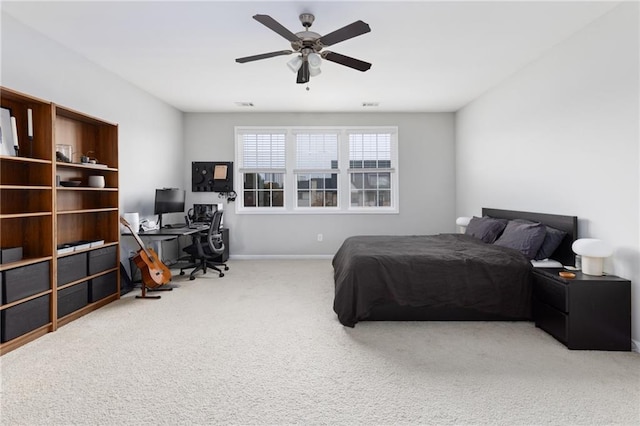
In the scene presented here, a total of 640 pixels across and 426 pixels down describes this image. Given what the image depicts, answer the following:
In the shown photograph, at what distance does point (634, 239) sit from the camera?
8.26ft

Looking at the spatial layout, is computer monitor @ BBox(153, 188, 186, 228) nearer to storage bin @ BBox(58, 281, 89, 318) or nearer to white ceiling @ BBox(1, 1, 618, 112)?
white ceiling @ BBox(1, 1, 618, 112)

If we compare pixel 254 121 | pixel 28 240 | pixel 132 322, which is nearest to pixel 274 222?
pixel 254 121

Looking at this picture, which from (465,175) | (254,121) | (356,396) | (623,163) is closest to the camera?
(356,396)

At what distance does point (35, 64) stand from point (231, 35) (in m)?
1.80

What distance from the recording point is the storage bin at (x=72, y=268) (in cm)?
297

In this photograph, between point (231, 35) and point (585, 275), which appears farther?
point (231, 35)

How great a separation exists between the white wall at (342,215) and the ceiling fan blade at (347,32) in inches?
138

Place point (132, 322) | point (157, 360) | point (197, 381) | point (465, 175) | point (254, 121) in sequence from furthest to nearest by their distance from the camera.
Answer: point (254, 121)
point (465, 175)
point (132, 322)
point (157, 360)
point (197, 381)

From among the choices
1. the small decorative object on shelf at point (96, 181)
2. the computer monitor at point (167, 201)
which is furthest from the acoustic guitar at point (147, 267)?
the computer monitor at point (167, 201)

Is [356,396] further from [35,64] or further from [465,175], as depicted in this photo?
[465,175]

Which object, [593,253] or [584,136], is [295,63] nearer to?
[584,136]

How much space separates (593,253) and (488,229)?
61.4 inches

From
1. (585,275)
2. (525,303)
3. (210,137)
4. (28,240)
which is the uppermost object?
(210,137)

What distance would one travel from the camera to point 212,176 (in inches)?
242
